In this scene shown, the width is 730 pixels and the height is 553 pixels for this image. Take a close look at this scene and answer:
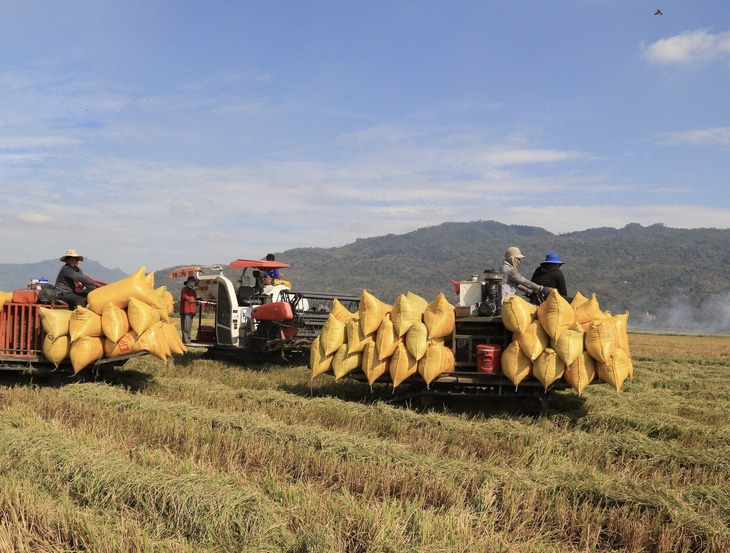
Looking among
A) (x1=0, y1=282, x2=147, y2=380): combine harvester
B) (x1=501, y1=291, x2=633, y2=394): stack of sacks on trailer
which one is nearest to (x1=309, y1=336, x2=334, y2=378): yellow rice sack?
(x1=501, y1=291, x2=633, y2=394): stack of sacks on trailer

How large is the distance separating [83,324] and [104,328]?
0.27 m

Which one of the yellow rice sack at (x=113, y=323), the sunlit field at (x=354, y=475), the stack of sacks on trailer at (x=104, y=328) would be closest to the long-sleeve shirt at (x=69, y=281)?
the stack of sacks on trailer at (x=104, y=328)

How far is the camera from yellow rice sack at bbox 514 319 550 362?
6691mm

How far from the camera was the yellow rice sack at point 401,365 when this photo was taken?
23.6ft

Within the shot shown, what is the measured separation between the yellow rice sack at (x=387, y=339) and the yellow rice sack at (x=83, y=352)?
3.88 m

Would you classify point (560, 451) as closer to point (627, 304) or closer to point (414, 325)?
point (414, 325)

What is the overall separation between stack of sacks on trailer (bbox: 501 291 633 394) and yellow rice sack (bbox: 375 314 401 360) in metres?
1.33

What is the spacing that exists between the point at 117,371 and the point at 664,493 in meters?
8.28

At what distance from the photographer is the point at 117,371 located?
31.8 feet

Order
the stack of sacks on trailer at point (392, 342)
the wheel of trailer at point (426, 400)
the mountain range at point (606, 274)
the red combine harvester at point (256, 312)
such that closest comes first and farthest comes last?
the stack of sacks on trailer at point (392, 342)
the wheel of trailer at point (426, 400)
the red combine harvester at point (256, 312)
the mountain range at point (606, 274)

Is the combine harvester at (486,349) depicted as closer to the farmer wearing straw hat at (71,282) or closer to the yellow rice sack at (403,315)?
the yellow rice sack at (403,315)

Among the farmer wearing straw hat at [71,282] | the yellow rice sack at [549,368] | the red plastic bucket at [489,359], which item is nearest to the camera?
the yellow rice sack at [549,368]

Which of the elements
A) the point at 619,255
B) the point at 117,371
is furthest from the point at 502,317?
the point at 619,255

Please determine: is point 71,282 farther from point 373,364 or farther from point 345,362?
point 373,364
